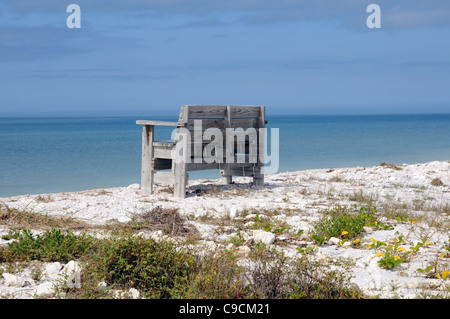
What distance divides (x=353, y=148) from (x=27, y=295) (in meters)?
33.1

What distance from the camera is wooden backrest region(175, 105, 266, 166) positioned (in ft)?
33.0

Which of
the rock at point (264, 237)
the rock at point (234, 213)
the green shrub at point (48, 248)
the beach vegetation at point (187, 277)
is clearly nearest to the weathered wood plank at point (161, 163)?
the rock at point (234, 213)

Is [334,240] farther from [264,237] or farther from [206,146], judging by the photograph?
[206,146]

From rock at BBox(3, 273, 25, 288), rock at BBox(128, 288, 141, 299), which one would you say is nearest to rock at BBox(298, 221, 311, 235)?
rock at BBox(128, 288, 141, 299)

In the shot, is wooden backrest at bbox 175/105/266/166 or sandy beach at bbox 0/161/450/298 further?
wooden backrest at bbox 175/105/266/166

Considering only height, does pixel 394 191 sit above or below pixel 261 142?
below

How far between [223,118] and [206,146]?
2.70 feet

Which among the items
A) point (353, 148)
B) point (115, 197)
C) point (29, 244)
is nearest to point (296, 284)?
point (29, 244)

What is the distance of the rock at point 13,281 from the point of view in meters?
4.16

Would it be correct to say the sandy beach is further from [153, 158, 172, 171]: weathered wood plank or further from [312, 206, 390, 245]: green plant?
[153, 158, 172, 171]: weathered wood plank

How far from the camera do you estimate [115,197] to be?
31.7 ft

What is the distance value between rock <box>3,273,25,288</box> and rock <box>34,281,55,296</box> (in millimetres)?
249

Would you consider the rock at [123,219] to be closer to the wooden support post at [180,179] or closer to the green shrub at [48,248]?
the green shrub at [48,248]

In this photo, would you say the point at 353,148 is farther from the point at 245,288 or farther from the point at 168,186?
the point at 245,288
